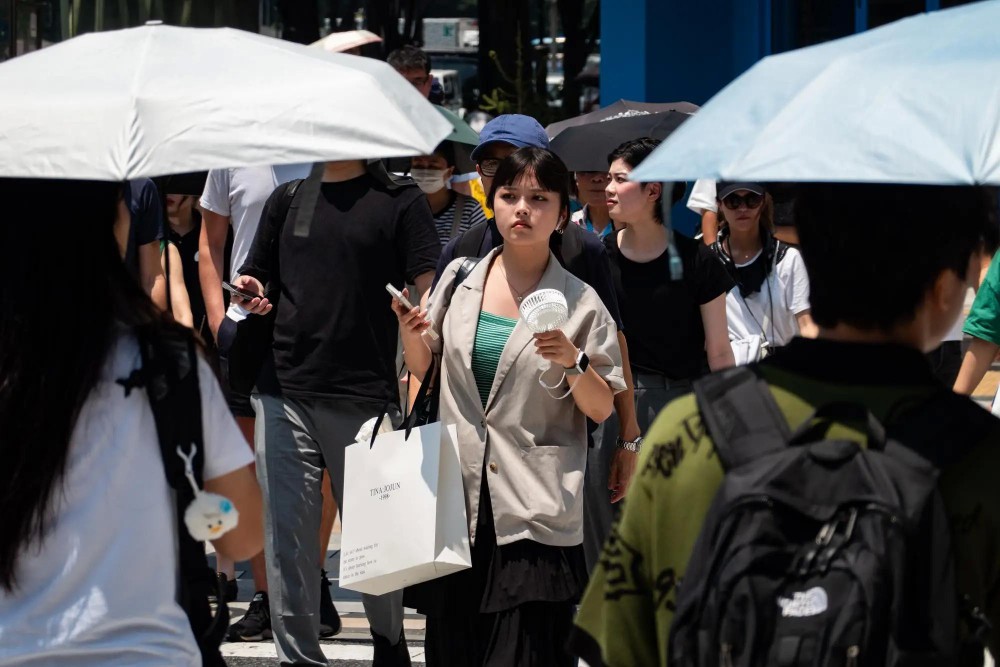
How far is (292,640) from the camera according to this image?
5.39 meters

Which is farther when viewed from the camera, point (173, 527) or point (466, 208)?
point (466, 208)

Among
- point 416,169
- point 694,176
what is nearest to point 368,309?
point 416,169

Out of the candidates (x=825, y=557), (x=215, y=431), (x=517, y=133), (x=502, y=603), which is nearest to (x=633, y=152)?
(x=517, y=133)

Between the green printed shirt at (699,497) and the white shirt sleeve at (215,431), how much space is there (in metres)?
0.67

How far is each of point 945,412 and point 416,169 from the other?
495cm

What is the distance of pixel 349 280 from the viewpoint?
17.6 feet

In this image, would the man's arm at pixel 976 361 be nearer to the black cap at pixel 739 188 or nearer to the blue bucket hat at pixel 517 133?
the black cap at pixel 739 188

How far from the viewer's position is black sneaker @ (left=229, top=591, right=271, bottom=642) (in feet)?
20.9

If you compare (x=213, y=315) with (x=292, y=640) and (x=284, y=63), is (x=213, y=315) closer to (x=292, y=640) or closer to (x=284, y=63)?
(x=292, y=640)

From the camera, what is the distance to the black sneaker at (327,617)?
6371 millimetres

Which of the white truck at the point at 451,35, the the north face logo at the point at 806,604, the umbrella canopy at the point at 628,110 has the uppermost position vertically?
the white truck at the point at 451,35

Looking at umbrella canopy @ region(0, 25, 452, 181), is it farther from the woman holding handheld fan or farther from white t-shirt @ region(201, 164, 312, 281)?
white t-shirt @ region(201, 164, 312, 281)

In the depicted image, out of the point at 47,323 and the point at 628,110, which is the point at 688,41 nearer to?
the point at 628,110

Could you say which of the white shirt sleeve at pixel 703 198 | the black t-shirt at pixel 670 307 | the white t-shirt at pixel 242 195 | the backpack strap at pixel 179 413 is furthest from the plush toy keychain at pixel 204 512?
the white shirt sleeve at pixel 703 198
